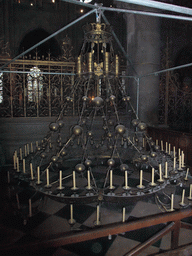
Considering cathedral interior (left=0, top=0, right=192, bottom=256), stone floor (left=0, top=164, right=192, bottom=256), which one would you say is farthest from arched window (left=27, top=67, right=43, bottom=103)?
stone floor (left=0, top=164, right=192, bottom=256)

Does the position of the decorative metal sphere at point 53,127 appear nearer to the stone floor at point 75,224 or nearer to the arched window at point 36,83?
the stone floor at point 75,224

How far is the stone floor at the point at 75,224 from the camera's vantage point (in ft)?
7.30

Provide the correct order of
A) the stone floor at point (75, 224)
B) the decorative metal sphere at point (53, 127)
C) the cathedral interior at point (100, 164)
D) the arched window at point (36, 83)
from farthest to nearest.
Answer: the arched window at point (36, 83), the decorative metal sphere at point (53, 127), the stone floor at point (75, 224), the cathedral interior at point (100, 164)

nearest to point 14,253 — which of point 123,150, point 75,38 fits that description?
point 123,150

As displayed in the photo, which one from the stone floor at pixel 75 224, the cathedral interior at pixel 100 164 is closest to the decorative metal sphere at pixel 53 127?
the cathedral interior at pixel 100 164

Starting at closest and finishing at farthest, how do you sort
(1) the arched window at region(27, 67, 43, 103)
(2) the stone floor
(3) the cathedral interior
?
(3) the cathedral interior, (2) the stone floor, (1) the arched window at region(27, 67, 43, 103)

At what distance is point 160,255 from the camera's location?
1.26 m

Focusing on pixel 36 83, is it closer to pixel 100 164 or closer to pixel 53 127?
pixel 100 164

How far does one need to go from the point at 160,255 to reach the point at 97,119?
18.3ft

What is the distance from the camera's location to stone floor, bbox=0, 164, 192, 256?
7.30 ft

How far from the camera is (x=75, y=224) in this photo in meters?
2.71

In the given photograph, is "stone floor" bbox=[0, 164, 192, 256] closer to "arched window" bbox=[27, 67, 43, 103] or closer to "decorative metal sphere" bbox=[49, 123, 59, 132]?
"decorative metal sphere" bbox=[49, 123, 59, 132]

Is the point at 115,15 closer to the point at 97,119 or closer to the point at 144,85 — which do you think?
the point at 144,85

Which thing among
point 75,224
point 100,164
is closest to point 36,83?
point 100,164
